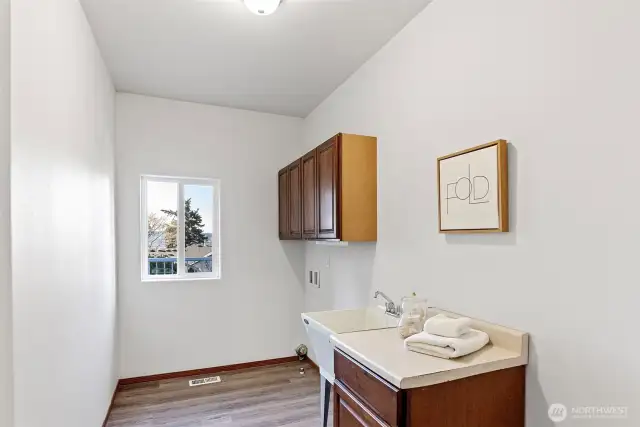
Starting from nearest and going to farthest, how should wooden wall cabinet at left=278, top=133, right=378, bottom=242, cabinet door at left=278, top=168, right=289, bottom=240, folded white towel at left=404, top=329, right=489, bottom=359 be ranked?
folded white towel at left=404, top=329, right=489, bottom=359 → wooden wall cabinet at left=278, top=133, right=378, bottom=242 → cabinet door at left=278, top=168, right=289, bottom=240

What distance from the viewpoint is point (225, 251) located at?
147 inches

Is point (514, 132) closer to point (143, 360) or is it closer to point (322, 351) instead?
point (322, 351)

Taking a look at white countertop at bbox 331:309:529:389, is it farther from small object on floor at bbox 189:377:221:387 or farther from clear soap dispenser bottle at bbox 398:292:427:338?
small object on floor at bbox 189:377:221:387

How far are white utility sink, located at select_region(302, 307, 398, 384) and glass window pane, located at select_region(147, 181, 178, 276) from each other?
182cm

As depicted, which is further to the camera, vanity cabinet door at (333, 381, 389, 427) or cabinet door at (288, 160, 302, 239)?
cabinet door at (288, 160, 302, 239)

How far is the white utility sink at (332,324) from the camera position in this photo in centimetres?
225

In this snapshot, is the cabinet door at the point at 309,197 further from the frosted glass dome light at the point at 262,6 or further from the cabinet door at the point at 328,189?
the frosted glass dome light at the point at 262,6

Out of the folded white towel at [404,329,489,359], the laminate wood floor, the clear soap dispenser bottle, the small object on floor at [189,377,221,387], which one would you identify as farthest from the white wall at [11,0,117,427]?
the clear soap dispenser bottle

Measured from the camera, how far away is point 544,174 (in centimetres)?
145

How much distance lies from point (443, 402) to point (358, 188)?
1514 mm

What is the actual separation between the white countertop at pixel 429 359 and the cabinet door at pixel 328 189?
0.97 m

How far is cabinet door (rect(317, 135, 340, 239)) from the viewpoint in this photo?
2.53 metres

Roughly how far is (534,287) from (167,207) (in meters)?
3.24

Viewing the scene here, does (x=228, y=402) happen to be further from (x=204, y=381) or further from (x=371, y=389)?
(x=371, y=389)
